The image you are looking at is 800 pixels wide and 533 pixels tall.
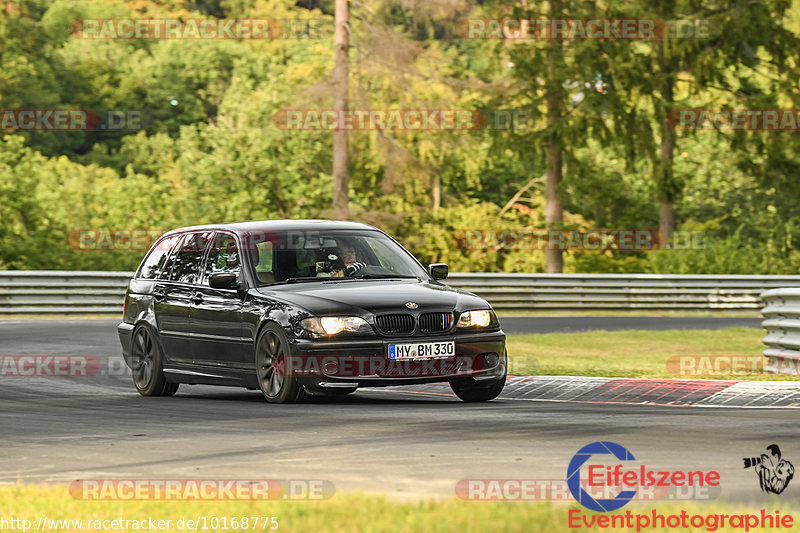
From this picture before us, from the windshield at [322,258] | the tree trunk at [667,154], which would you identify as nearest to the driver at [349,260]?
the windshield at [322,258]

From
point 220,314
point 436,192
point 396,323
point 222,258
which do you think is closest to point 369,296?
point 396,323

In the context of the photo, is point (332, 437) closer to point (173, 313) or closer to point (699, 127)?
point (173, 313)

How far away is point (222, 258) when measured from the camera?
13719mm

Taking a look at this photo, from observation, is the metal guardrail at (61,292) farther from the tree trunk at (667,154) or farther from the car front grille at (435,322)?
the tree trunk at (667,154)

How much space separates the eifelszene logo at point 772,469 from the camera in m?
7.41

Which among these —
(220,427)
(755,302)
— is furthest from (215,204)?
(220,427)

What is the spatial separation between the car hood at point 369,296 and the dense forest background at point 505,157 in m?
26.2

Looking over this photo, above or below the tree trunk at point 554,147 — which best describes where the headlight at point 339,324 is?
below

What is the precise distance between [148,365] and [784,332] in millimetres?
7034

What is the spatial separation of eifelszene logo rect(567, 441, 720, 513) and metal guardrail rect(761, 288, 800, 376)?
767 cm

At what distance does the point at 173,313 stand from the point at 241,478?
21.2 ft

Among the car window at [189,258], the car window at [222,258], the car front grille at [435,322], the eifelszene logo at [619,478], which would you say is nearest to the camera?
the eifelszene logo at [619,478]

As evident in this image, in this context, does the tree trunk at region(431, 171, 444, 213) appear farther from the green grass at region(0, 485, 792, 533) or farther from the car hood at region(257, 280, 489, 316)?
the green grass at region(0, 485, 792, 533)

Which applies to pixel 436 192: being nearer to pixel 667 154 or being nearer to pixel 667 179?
pixel 667 154
